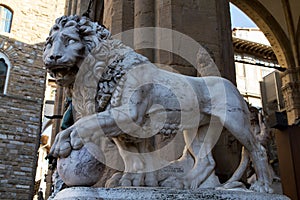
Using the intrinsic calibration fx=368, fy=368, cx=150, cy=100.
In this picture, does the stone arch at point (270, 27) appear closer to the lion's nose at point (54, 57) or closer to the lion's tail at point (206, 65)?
the lion's tail at point (206, 65)

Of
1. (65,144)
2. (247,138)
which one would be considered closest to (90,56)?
(65,144)

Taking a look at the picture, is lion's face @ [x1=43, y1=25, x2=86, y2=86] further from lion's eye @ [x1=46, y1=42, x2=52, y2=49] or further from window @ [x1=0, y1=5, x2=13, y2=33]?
window @ [x1=0, y1=5, x2=13, y2=33]

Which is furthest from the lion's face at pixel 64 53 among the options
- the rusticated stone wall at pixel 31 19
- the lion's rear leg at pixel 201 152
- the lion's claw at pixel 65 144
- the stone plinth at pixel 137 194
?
the rusticated stone wall at pixel 31 19

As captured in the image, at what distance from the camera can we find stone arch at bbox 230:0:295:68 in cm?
1232

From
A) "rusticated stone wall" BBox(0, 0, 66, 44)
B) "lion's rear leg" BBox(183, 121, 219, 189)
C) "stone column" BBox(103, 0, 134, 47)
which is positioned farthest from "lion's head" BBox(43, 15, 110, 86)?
"rusticated stone wall" BBox(0, 0, 66, 44)

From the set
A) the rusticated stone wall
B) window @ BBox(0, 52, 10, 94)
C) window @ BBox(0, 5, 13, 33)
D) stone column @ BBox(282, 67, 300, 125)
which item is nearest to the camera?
stone column @ BBox(282, 67, 300, 125)

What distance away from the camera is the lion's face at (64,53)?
6.56 feet

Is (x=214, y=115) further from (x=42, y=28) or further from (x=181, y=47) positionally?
(x=42, y=28)

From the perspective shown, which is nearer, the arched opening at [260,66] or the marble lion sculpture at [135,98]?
the marble lion sculpture at [135,98]

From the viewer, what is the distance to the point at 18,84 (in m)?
15.5

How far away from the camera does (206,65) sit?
2.85 m

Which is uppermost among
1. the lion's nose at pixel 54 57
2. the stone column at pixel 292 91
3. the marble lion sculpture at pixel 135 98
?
the stone column at pixel 292 91

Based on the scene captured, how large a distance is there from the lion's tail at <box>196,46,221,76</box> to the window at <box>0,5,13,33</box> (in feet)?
49.5

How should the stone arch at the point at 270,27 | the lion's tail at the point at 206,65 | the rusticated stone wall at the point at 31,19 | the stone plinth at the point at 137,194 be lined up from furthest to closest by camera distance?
the rusticated stone wall at the point at 31,19, the stone arch at the point at 270,27, the lion's tail at the point at 206,65, the stone plinth at the point at 137,194
